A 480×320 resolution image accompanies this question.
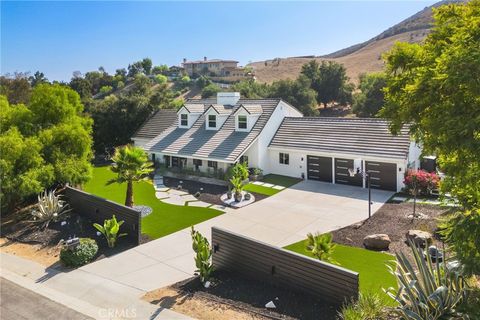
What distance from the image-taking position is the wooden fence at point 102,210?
15461 mm

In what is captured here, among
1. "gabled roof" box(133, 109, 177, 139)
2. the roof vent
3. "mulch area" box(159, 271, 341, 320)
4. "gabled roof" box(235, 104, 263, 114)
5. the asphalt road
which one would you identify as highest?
the roof vent

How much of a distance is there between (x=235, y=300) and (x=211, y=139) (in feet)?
63.8

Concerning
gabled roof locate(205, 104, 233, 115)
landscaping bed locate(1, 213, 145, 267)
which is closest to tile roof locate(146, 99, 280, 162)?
gabled roof locate(205, 104, 233, 115)

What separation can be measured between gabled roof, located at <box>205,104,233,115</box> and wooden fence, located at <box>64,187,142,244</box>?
556 inches

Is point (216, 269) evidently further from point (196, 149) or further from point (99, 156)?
point (99, 156)

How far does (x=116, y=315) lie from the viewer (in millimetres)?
10031

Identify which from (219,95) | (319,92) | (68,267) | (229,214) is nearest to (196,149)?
(219,95)

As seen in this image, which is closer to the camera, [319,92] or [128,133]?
[128,133]

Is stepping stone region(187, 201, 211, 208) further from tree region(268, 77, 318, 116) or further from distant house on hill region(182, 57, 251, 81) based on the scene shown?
distant house on hill region(182, 57, 251, 81)

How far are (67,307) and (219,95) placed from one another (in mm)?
24724

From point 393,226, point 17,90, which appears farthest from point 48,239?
point 17,90

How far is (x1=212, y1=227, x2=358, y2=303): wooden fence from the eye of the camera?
9.07 m

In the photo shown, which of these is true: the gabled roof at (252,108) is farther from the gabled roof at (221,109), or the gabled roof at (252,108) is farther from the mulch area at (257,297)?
the mulch area at (257,297)

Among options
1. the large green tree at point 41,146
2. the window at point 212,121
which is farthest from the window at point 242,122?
the large green tree at point 41,146
